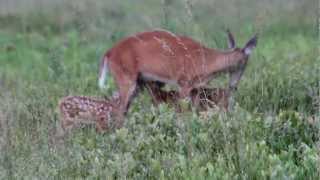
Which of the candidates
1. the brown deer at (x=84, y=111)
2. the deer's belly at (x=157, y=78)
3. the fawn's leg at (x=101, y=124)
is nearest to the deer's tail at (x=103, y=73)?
the deer's belly at (x=157, y=78)

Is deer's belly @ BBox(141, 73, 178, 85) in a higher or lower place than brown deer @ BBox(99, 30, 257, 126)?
lower

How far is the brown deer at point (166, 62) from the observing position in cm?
912

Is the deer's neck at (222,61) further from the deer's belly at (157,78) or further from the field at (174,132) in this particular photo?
the deer's belly at (157,78)

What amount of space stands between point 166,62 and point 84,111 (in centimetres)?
124

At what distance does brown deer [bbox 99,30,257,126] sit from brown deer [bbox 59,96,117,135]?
2.24ft

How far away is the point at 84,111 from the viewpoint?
831 centimetres

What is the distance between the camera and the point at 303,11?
15.9 m

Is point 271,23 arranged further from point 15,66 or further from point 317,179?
point 317,179

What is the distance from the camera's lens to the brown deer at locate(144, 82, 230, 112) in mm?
8133

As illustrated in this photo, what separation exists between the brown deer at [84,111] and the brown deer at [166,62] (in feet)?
2.24

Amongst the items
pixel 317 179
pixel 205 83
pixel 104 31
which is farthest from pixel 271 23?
→ pixel 317 179

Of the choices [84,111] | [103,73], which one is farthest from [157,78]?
[84,111]

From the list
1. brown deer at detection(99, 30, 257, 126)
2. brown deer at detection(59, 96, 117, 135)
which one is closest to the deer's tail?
brown deer at detection(99, 30, 257, 126)

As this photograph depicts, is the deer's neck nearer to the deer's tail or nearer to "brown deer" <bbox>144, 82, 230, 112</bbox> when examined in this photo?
"brown deer" <bbox>144, 82, 230, 112</bbox>
